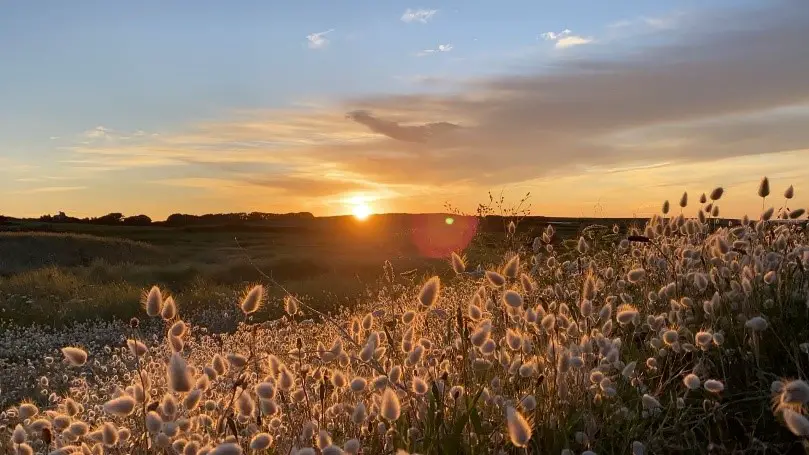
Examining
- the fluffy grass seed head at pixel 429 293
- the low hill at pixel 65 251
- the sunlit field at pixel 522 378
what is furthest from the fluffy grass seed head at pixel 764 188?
the low hill at pixel 65 251

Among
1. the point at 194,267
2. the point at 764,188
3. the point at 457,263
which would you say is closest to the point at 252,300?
the point at 457,263

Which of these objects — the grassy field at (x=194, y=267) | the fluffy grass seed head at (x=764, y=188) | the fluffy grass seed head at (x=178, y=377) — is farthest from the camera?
the grassy field at (x=194, y=267)

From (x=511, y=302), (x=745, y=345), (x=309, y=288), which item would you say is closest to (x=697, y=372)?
(x=745, y=345)

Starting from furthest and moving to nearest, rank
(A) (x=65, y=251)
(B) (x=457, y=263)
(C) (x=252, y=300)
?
(A) (x=65, y=251) → (B) (x=457, y=263) → (C) (x=252, y=300)

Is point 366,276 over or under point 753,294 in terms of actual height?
under

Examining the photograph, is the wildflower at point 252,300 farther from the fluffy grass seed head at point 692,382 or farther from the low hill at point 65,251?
the low hill at point 65,251

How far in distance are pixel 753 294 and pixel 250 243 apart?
4592 cm

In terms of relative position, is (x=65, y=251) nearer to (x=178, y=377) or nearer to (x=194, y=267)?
(x=194, y=267)

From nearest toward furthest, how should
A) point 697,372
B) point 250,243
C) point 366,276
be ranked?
point 697,372 → point 366,276 → point 250,243

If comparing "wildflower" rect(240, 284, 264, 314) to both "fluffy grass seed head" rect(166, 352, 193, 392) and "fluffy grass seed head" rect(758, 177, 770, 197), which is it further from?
"fluffy grass seed head" rect(758, 177, 770, 197)

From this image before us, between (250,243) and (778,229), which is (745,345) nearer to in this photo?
(778,229)

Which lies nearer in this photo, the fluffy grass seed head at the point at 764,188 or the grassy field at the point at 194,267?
the fluffy grass seed head at the point at 764,188

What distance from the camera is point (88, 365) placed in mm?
10008

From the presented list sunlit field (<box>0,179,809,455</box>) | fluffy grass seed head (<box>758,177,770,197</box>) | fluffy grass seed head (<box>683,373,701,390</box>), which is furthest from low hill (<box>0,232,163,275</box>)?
fluffy grass seed head (<box>683,373,701,390</box>)
